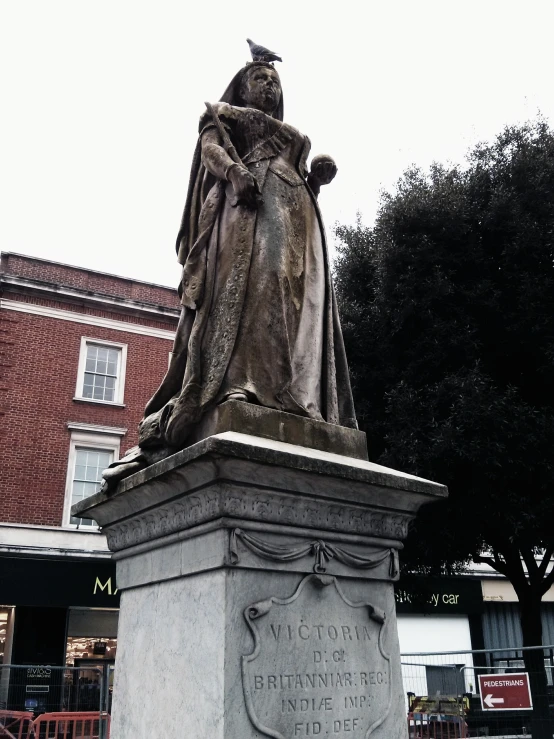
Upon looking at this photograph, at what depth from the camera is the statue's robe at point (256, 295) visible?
420cm

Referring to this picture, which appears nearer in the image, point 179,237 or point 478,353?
point 179,237

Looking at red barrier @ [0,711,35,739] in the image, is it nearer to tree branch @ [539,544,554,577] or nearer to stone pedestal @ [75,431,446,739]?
tree branch @ [539,544,554,577]

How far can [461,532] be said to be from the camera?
12977 mm

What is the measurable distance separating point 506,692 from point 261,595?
1056 centimetres

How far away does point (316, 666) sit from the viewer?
11.4 feet

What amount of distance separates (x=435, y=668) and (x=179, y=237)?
40.2 ft

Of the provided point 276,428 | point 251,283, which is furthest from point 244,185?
point 276,428

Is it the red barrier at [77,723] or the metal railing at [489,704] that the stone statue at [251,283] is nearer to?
the metal railing at [489,704]

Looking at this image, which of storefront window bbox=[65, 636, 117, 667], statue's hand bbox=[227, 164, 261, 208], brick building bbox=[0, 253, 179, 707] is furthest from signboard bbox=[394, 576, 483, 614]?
statue's hand bbox=[227, 164, 261, 208]

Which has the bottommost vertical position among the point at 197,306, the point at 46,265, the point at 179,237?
the point at 197,306

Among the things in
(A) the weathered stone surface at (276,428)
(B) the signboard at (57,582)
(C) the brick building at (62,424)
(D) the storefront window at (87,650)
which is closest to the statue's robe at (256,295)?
(A) the weathered stone surface at (276,428)

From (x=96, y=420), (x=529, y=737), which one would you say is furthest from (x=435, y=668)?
(x=96, y=420)

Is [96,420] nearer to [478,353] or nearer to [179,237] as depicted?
[478,353]

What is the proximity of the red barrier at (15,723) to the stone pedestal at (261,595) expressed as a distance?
1064 cm
